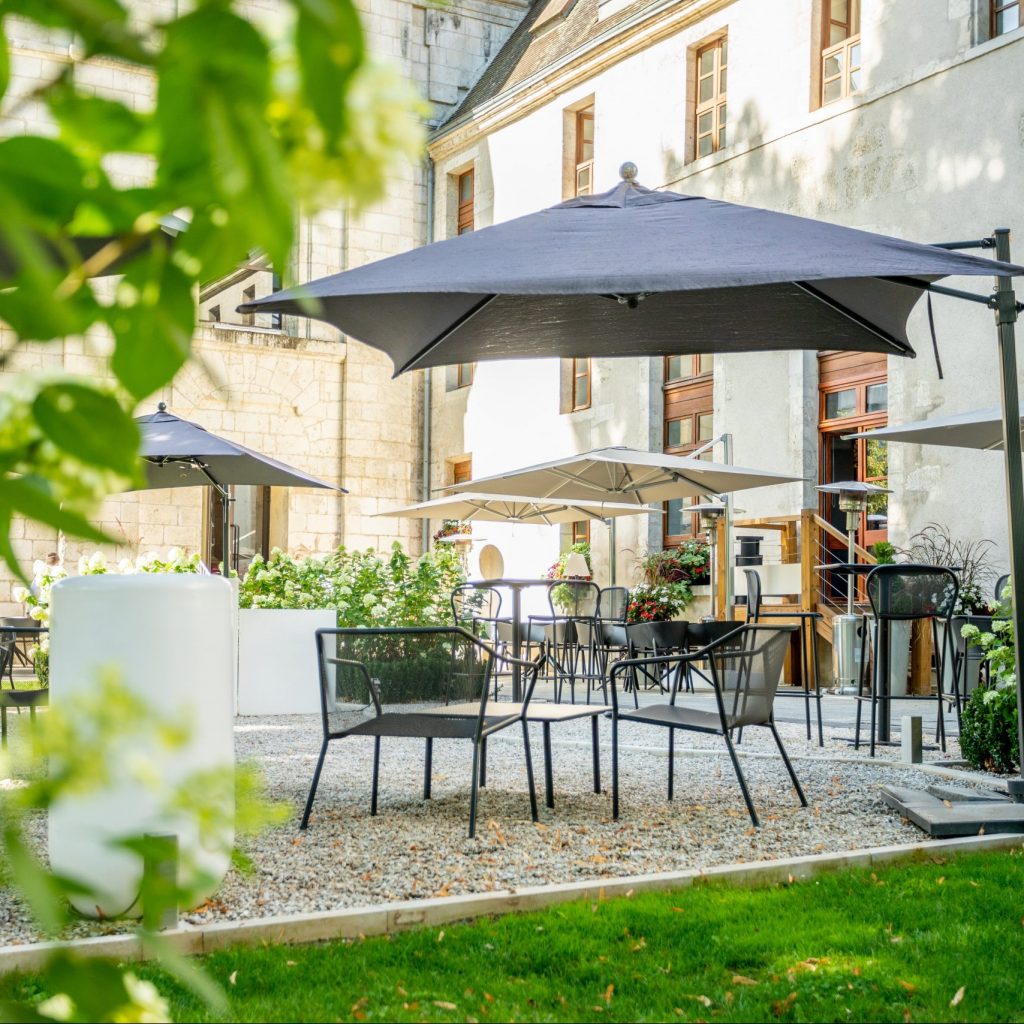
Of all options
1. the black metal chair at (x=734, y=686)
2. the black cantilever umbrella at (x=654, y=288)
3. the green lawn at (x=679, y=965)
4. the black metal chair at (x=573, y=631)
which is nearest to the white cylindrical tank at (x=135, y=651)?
the green lawn at (x=679, y=965)

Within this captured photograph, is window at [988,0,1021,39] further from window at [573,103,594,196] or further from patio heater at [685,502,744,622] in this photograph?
window at [573,103,594,196]

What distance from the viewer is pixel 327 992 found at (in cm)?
290

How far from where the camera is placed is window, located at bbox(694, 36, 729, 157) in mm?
16609

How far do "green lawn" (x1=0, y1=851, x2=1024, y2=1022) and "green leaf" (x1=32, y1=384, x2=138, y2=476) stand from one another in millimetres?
2436

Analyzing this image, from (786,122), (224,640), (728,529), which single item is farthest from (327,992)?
(786,122)

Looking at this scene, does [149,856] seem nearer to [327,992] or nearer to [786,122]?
[327,992]

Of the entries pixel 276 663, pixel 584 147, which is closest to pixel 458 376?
pixel 584 147

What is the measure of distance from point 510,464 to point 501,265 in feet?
49.8

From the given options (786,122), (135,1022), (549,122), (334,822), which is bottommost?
(334,822)

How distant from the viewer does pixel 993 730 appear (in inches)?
240

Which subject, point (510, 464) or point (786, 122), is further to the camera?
point (510, 464)

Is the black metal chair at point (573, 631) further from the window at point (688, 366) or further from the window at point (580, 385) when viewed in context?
the window at point (580, 385)

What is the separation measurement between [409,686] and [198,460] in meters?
5.09

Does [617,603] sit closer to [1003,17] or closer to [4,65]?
[1003,17]
